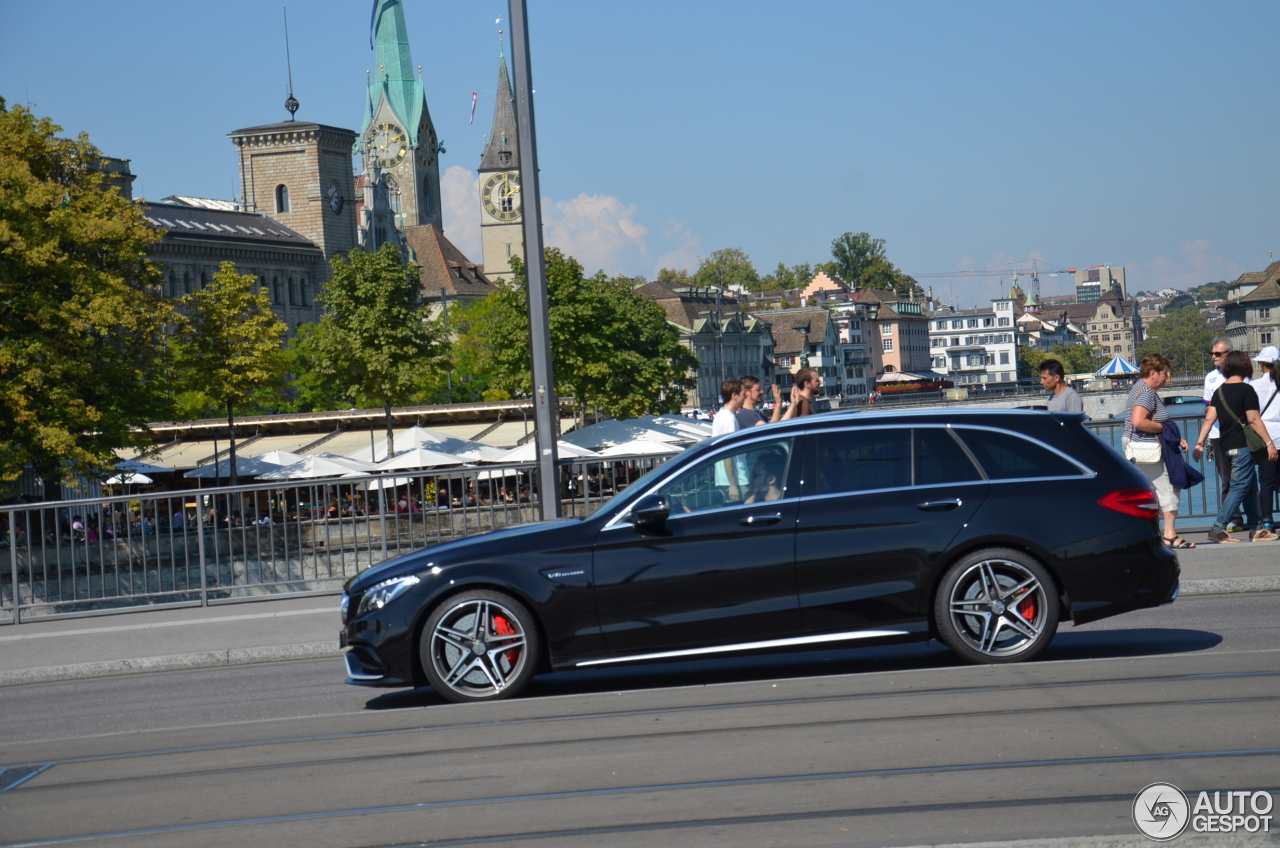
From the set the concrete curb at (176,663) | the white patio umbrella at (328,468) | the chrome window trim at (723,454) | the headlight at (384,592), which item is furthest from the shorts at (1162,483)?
the white patio umbrella at (328,468)

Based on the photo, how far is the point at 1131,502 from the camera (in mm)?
8266

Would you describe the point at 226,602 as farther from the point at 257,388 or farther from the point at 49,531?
the point at 257,388

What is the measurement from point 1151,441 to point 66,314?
92.9 ft

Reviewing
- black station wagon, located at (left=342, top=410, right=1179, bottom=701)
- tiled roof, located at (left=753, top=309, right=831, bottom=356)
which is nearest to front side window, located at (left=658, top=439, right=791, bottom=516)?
black station wagon, located at (left=342, top=410, right=1179, bottom=701)

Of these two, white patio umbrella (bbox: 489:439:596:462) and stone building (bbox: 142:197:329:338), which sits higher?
stone building (bbox: 142:197:329:338)

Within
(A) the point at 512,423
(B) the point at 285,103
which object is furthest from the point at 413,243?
(A) the point at 512,423

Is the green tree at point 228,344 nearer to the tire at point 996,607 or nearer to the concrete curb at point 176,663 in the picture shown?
the concrete curb at point 176,663

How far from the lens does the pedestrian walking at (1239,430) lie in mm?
12875

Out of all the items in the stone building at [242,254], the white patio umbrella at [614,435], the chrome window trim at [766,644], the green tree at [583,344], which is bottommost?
the chrome window trim at [766,644]

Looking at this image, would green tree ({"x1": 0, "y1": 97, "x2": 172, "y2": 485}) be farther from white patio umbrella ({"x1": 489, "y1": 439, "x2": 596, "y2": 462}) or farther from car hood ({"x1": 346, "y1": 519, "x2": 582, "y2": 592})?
car hood ({"x1": 346, "y1": 519, "x2": 582, "y2": 592})

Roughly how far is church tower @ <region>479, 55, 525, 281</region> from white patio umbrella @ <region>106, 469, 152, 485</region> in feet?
405

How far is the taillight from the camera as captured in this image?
8.24 metres

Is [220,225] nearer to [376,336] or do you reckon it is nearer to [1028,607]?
[376,336]

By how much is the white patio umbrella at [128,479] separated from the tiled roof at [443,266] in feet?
348
